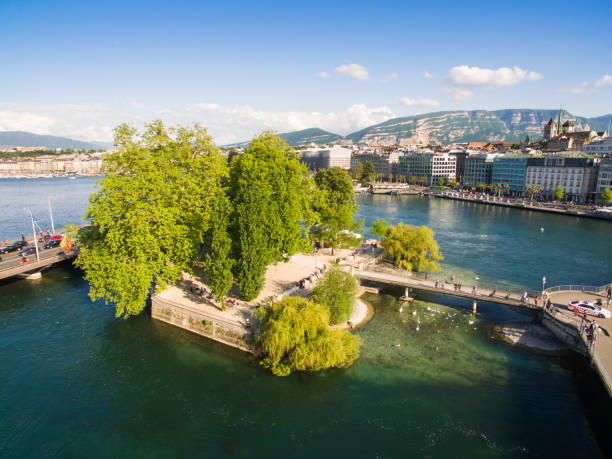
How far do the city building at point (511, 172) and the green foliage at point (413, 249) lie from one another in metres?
95.1

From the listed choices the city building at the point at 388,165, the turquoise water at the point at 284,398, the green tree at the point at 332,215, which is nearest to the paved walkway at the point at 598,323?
the turquoise water at the point at 284,398

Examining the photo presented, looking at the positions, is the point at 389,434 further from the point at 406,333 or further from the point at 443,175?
the point at 443,175

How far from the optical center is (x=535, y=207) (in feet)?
327

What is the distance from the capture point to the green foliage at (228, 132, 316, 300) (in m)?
29.9

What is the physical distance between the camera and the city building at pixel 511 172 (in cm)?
12006

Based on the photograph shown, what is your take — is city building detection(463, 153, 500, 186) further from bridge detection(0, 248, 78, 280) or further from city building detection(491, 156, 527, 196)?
bridge detection(0, 248, 78, 280)

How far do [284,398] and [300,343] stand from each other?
132 inches

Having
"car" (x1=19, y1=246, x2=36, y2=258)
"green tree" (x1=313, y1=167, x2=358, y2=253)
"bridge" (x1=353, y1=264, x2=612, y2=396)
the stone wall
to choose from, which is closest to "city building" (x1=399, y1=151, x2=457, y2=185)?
"green tree" (x1=313, y1=167, x2=358, y2=253)

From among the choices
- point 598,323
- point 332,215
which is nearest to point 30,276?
point 332,215

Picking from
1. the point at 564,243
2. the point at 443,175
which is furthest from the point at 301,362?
the point at 443,175

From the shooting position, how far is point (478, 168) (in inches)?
5566

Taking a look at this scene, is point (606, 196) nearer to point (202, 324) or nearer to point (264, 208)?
point (264, 208)

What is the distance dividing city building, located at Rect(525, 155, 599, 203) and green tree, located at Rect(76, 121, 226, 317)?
103572mm

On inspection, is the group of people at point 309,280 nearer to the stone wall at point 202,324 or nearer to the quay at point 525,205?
the stone wall at point 202,324
